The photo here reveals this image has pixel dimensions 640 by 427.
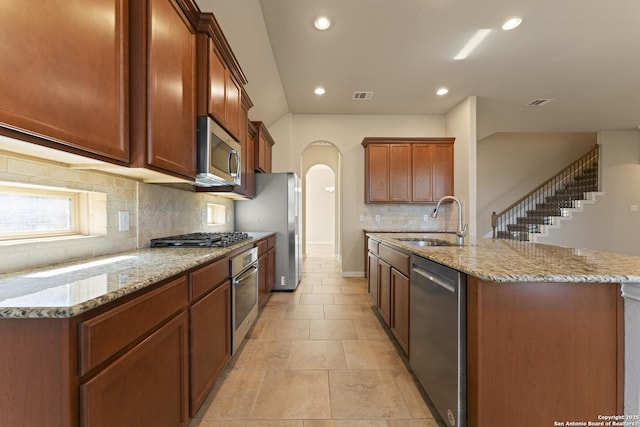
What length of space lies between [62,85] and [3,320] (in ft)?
2.50

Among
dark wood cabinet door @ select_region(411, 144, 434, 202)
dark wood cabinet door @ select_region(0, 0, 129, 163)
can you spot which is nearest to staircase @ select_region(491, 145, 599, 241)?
dark wood cabinet door @ select_region(411, 144, 434, 202)

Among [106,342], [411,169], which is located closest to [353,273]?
[411,169]

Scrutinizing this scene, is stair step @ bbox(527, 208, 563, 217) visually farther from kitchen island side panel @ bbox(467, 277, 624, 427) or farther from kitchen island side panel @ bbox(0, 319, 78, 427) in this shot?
kitchen island side panel @ bbox(0, 319, 78, 427)

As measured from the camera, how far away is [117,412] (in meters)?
0.92

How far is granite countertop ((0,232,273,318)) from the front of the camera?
2.43 feet

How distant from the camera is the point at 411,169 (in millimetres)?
4848

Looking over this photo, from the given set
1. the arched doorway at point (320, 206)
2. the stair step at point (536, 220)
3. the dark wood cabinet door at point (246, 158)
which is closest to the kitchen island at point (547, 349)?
the dark wood cabinet door at point (246, 158)

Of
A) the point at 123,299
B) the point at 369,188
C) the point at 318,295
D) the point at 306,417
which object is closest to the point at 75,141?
the point at 123,299

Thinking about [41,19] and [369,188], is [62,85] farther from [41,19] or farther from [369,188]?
[369,188]

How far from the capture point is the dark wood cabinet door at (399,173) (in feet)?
15.9

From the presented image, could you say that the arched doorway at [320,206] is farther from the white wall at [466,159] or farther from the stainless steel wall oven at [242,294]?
the stainless steel wall oven at [242,294]

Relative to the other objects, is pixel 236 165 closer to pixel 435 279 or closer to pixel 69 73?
pixel 69 73

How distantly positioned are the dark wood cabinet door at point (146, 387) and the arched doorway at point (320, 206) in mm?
8654

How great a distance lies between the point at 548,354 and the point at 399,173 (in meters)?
3.94
